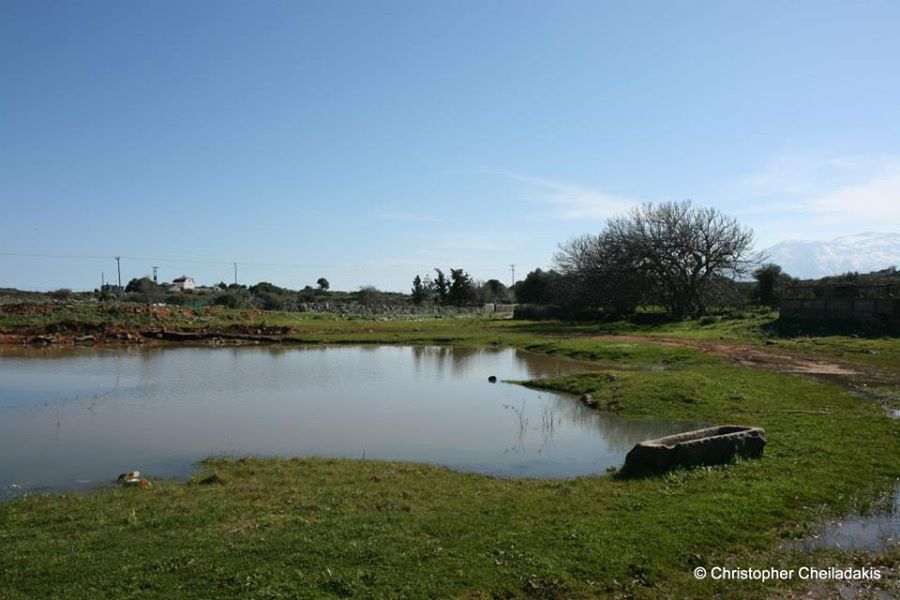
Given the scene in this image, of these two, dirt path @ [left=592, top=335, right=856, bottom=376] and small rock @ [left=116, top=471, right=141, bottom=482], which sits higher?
dirt path @ [left=592, top=335, right=856, bottom=376]

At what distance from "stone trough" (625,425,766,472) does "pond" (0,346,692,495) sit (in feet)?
6.38

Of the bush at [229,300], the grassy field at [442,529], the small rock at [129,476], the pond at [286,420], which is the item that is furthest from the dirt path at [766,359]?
the bush at [229,300]

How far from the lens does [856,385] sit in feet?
80.1

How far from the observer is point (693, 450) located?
12820mm

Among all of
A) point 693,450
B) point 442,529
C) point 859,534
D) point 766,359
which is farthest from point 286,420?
point 766,359

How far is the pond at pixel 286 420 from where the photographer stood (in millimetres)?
15766

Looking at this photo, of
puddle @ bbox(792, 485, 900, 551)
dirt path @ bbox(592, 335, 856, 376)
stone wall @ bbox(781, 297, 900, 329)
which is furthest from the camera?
stone wall @ bbox(781, 297, 900, 329)

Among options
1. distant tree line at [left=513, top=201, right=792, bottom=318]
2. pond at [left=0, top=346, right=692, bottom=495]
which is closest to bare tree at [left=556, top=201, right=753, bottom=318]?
distant tree line at [left=513, top=201, right=792, bottom=318]

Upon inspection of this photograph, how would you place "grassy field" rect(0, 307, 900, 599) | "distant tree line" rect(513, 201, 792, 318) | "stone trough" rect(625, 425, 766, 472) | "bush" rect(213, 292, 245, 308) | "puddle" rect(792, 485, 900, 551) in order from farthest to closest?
"bush" rect(213, 292, 245, 308) → "distant tree line" rect(513, 201, 792, 318) → "stone trough" rect(625, 425, 766, 472) → "puddle" rect(792, 485, 900, 551) → "grassy field" rect(0, 307, 900, 599)

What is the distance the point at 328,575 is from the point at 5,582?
13.7 ft

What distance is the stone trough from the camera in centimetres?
1270

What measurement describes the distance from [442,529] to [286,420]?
1298cm

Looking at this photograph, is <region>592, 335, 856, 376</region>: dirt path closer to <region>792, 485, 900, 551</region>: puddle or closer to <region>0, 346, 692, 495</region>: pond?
<region>0, 346, 692, 495</region>: pond

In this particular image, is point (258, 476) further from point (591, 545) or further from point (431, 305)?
point (431, 305)
